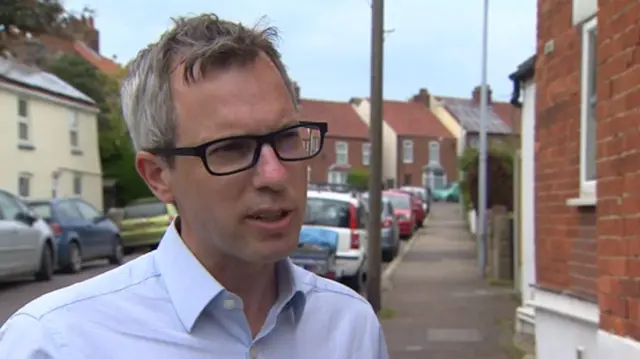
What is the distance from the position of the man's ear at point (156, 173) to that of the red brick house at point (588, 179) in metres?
2.79

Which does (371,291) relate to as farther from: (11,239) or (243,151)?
(243,151)

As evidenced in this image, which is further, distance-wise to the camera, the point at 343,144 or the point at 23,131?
the point at 343,144

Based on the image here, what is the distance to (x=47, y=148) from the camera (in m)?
27.1

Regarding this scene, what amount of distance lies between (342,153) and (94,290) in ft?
A: 219

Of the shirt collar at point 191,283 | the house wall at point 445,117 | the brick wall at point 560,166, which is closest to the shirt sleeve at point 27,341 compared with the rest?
the shirt collar at point 191,283

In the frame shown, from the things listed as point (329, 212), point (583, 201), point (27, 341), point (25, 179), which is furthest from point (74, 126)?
point (27, 341)

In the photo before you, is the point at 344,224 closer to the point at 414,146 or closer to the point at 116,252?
the point at 116,252

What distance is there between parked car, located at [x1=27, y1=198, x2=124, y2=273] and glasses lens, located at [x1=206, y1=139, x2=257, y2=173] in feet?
46.5

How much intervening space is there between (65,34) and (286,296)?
670 inches

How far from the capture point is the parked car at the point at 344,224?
14602 mm

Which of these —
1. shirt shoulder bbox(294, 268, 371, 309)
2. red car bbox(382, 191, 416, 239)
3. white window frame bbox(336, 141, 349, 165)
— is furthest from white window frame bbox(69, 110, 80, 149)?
white window frame bbox(336, 141, 349, 165)

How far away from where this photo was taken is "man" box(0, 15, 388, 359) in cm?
179

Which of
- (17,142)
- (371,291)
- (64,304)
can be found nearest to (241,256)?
(64,304)

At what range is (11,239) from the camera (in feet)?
42.0
